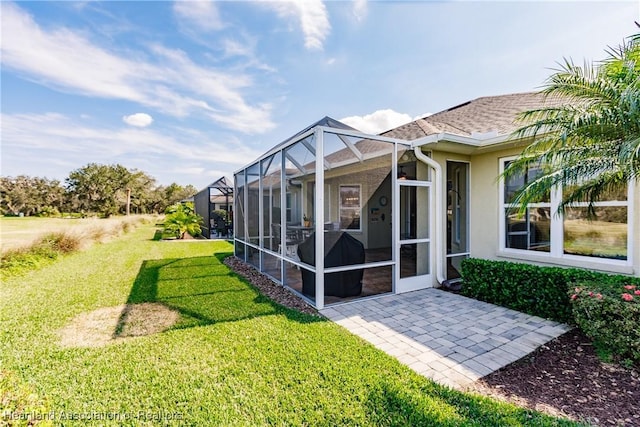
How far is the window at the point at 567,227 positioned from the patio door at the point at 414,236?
1.63 metres

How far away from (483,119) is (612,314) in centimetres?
558

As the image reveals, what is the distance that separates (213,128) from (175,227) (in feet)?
21.1

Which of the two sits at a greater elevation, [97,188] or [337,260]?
[97,188]

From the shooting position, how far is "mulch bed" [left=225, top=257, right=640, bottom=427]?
2652 millimetres

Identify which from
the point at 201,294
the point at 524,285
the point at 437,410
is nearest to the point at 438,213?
the point at 524,285

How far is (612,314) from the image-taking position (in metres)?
3.53

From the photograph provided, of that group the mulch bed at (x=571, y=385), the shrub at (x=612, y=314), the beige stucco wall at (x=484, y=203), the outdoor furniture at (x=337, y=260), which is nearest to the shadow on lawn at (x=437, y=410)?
the mulch bed at (x=571, y=385)

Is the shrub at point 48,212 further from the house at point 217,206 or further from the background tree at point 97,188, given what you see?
the house at point 217,206

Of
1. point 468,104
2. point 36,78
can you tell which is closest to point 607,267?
point 468,104

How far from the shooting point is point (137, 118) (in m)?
16.8

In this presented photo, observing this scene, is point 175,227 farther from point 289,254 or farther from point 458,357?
point 458,357

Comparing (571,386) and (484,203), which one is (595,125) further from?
(484,203)

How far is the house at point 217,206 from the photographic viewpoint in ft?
62.3

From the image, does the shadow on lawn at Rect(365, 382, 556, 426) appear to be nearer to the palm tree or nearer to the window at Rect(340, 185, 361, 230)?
the palm tree
